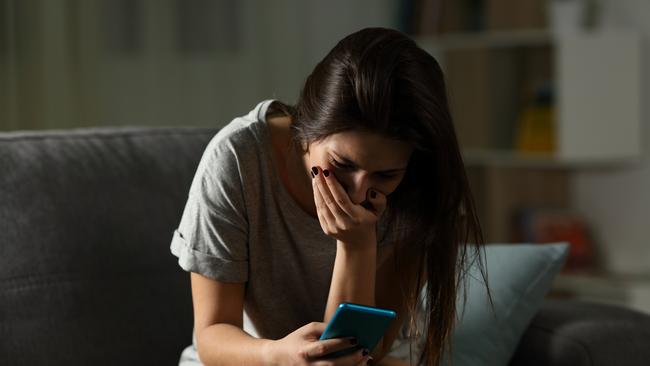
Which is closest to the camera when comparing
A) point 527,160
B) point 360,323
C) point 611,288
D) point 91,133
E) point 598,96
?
point 360,323

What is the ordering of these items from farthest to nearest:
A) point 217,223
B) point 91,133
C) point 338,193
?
point 91,133 < point 217,223 < point 338,193

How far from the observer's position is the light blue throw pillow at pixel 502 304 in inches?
57.9

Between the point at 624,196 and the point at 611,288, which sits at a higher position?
the point at 624,196

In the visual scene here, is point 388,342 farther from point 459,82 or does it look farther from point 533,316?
point 459,82

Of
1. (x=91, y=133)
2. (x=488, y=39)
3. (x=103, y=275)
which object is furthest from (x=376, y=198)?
(x=488, y=39)

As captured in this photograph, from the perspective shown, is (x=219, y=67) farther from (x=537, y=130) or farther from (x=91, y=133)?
(x=91, y=133)

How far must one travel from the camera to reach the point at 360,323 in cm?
109

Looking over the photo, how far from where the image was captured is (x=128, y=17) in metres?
2.80

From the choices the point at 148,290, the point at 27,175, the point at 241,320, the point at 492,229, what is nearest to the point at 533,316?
the point at 241,320

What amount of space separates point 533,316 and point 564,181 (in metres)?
1.79

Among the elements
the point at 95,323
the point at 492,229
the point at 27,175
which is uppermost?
the point at 27,175

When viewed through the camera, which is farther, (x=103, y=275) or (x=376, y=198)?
(x=103, y=275)

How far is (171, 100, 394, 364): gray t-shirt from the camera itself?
4.27 ft

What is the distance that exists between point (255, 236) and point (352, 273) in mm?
158
